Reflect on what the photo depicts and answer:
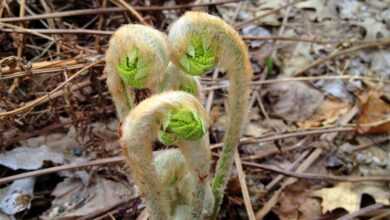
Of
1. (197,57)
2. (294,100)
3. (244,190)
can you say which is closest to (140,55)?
(197,57)

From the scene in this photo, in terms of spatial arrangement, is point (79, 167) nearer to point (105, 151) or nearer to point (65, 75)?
point (105, 151)

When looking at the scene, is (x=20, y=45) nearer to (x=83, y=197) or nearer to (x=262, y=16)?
(x=83, y=197)

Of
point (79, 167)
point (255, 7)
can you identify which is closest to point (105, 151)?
point (79, 167)

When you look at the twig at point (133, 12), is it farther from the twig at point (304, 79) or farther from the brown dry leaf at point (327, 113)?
the brown dry leaf at point (327, 113)

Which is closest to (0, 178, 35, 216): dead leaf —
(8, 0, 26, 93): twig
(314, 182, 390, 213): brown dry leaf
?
(8, 0, 26, 93): twig

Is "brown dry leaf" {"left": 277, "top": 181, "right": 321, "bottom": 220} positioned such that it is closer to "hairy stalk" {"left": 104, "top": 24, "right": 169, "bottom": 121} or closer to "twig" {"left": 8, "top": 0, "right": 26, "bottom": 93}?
"hairy stalk" {"left": 104, "top": 24, "right": 169, "bottom": 121}

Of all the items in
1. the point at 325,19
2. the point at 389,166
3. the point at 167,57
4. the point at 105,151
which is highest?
the point at 167,57
